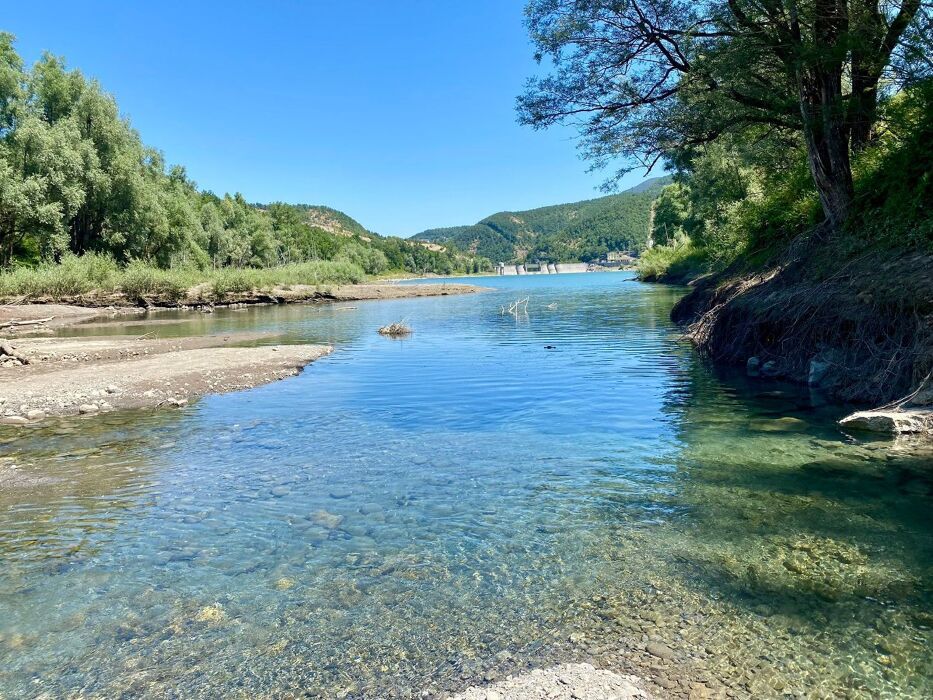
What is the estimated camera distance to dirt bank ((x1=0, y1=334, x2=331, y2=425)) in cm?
1409

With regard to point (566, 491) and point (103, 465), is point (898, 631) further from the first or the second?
point (103, 465)

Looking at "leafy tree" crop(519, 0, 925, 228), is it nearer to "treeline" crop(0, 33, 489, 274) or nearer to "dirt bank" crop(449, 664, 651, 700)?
"dirt bank" crop(449, 664, 651, 700)

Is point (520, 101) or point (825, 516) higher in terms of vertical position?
point (520, 101)

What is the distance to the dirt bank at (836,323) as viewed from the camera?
11508mm

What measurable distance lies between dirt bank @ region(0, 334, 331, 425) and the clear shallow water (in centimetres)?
201

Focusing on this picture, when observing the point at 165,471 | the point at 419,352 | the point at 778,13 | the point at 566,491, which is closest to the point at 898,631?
the point at 566,491

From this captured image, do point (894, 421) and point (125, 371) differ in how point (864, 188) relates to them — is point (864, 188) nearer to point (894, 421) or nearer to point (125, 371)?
point (894, 421)

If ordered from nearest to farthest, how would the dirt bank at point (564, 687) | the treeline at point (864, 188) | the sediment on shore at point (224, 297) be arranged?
the dirt bank at point (564, 687), the treeline at point (864, 188), the sediment on shore at point (224, 297)

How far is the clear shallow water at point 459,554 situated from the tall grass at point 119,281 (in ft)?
143

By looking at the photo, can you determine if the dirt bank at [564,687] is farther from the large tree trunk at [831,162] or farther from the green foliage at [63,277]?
the green foliage at [63,277]

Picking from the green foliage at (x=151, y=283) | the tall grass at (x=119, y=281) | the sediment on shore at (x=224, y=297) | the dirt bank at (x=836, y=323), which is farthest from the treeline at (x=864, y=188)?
the green foliage at (x=151, y=283)

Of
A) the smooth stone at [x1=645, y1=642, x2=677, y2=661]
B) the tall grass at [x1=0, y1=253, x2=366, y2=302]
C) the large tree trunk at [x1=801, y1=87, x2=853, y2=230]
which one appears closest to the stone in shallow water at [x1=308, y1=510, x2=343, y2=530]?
the smooth stone at [x1=645, y1=642, x2=677, y2=661]

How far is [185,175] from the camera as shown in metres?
103

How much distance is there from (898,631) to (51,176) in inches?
2339
